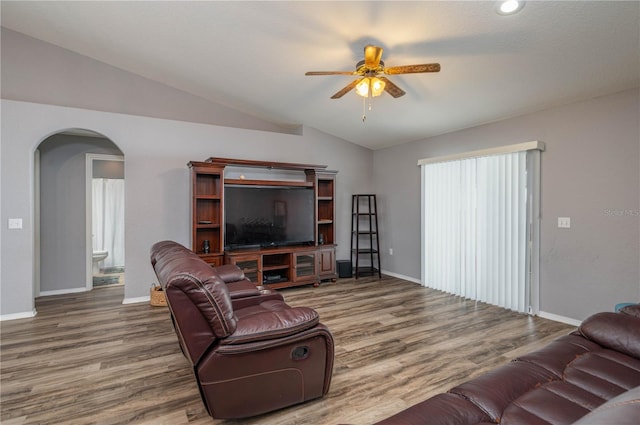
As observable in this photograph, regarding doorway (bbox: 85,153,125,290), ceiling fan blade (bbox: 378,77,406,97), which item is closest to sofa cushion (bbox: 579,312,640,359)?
ceiling fan blade (bbox: 378,77,406,97)

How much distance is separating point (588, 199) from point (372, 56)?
Answer: 9.03 ft

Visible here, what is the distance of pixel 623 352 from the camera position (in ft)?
5.39

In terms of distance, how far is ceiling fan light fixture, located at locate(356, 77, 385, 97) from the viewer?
269 centimetres

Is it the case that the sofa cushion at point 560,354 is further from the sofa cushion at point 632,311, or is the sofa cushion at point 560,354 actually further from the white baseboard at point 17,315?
the white baseboard at point 17,315

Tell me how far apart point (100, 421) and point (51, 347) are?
1.50 metres

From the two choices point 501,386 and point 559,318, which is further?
point 559,318

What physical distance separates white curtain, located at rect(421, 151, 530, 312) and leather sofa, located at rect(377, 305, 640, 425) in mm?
2014

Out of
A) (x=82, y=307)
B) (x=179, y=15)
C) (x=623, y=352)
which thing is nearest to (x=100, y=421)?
(x=82, y=307)

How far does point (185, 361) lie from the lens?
2529mm

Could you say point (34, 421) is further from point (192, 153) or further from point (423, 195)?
point (423, 195)

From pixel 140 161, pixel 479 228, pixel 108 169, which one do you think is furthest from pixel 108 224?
pixel 479 228

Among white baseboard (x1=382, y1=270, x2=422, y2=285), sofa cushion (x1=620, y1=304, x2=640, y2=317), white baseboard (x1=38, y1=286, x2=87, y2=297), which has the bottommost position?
white baseboard (x1=38, y1=286, x2=87, y2=297)

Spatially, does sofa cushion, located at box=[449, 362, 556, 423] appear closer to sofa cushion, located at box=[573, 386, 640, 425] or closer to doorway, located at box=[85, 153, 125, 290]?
sofa cushion, located at box=[573, 386, 640, 425]

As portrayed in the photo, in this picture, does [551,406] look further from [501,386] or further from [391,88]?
[391,88]
